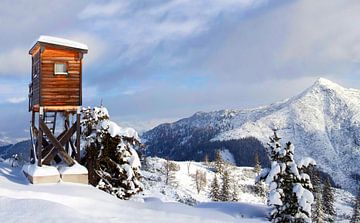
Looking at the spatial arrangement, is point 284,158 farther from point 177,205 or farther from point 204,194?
point 204,194

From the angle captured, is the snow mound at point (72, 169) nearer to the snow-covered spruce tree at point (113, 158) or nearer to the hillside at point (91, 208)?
the hillside at point (91, 208)

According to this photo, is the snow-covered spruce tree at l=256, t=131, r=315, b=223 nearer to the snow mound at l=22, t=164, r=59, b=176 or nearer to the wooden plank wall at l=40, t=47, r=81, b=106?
the snow mound at l=22, t=164, r=59, b=176

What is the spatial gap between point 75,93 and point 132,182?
19.6 ft

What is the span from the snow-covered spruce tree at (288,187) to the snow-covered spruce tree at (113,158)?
882 centimetres

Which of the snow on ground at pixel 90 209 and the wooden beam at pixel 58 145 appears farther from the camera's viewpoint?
the wooden beam at pixel 58 145

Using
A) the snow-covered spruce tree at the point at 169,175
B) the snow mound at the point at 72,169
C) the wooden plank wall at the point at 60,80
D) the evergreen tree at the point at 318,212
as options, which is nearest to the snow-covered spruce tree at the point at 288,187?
the snow mound at the point at 72,169

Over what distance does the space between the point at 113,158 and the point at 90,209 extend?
402 inches

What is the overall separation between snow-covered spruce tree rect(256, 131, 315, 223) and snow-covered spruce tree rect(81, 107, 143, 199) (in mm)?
8825

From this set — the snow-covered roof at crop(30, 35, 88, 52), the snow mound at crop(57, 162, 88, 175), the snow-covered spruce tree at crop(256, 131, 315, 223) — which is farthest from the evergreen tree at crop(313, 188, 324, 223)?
the snow-covered roof at crop(30, 35, 88, 52)

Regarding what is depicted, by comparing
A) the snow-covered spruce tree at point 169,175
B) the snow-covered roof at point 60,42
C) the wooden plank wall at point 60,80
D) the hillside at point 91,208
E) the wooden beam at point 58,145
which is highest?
the snow-covered roof at point 60,42

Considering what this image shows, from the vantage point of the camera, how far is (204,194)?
441 ft

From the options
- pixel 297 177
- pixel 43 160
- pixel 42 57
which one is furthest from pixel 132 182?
pixel 297 177

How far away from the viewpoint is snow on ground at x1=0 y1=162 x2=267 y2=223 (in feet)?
38.7

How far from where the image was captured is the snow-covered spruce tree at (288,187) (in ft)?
56.9
